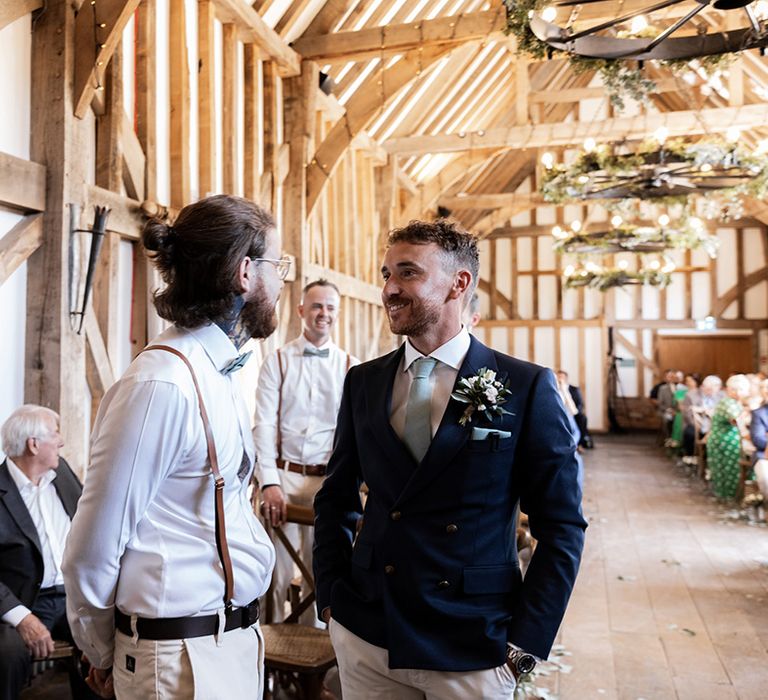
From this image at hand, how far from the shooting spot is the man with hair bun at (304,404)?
3.71 m

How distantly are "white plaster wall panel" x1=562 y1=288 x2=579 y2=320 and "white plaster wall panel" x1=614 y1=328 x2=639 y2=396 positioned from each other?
127 centimetres

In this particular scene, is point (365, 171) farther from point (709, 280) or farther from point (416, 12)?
point (709, 280)

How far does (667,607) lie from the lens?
191 inches

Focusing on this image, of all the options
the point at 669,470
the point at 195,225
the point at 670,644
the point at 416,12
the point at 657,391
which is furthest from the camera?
the point at 657,391

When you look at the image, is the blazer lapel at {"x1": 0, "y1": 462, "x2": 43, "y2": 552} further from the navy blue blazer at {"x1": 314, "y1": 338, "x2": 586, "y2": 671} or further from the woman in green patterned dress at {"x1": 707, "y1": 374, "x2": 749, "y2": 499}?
the woman in green patterned dress at {"x1": 707, "y1": 374, "x2": 749, "y2": 499}

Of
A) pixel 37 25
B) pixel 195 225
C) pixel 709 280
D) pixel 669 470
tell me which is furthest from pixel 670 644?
pixel 709 280

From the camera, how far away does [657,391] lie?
52.4ft

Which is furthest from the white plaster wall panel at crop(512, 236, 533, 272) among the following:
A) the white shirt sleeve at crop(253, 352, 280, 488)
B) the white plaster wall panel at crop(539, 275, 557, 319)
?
the white shirt sleeve at crop(253, 352, 280, 488)

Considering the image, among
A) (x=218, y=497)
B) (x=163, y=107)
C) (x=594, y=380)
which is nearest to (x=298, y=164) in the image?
(x=163, y=107)

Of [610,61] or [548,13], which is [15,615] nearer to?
[548,13]

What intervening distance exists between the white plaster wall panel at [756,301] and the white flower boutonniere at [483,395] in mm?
17479

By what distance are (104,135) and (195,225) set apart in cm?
336

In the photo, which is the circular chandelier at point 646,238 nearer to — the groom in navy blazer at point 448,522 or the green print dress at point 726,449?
the green print dress at point 726,449

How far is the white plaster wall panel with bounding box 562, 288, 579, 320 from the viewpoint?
1788 centimetres
